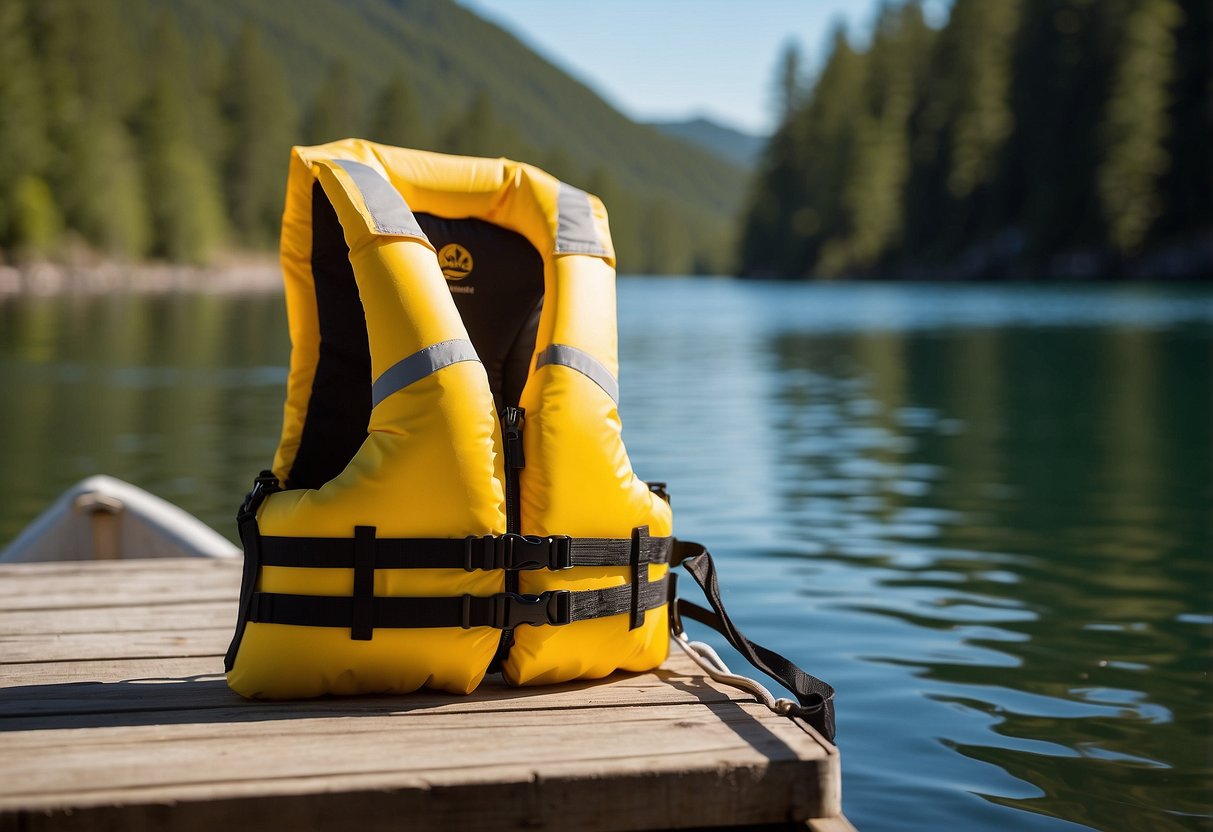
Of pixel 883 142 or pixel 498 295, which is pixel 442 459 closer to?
pixel 498 295

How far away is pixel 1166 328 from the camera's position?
25.2m

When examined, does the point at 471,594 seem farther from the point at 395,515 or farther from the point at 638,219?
the point at 638,219

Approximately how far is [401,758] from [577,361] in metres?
1.02

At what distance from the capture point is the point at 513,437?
9.41 feet

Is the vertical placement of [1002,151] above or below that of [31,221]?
above

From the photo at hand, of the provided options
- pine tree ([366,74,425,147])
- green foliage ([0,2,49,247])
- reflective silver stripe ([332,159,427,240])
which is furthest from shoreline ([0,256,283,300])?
reflective silver stripe ([332,159,427,240])

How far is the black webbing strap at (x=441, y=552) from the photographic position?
2.71 metres

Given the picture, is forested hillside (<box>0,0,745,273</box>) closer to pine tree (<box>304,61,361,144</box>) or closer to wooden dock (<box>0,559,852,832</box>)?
pine tree (<box>304,61,361,144</box>)

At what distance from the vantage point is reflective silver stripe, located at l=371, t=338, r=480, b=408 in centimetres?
275

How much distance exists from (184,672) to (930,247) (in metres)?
74.9

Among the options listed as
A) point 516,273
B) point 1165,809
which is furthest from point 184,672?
point 1165,809

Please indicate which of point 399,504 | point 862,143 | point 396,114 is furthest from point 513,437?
point 396,114

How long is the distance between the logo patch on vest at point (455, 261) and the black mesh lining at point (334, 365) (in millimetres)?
234

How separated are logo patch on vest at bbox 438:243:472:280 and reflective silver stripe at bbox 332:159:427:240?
16 centimetres
